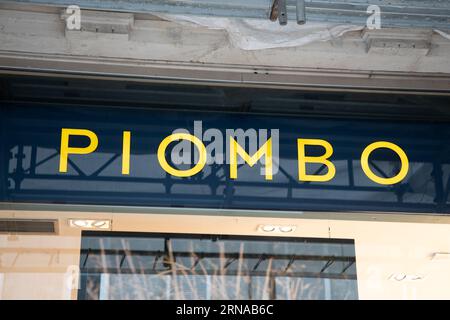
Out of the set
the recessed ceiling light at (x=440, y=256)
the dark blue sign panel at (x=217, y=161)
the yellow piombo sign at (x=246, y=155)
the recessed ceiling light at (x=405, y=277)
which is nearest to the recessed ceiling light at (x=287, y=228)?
the dark blue sign panel at (x=217, y=161)

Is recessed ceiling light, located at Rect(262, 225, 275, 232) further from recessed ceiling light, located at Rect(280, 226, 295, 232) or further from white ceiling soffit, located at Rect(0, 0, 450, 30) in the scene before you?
white ceiling soffit, located at Rect(0, 0, 450, 30)

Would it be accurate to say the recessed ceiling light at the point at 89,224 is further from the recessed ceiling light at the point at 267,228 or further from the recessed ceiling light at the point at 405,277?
the recessed ceiling light at the point at 405,277

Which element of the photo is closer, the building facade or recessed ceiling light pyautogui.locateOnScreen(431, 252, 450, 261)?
the building facade

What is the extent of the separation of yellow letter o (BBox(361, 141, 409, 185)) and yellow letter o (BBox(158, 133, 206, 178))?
1.08 metres

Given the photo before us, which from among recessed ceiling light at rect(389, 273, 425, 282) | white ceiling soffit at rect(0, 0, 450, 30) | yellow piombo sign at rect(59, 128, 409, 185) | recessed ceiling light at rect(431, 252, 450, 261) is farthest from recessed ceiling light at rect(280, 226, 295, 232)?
white ceiling soffit at rect(0, 0, 450, 30)

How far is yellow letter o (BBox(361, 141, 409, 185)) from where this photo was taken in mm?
5441

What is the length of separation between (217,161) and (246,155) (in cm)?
20

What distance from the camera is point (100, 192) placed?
523 cm

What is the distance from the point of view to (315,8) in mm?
4762

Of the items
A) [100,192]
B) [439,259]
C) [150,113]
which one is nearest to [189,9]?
[150,113]

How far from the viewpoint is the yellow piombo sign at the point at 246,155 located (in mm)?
5316

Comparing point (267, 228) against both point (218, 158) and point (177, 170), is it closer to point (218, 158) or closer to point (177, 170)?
point (218, 158)

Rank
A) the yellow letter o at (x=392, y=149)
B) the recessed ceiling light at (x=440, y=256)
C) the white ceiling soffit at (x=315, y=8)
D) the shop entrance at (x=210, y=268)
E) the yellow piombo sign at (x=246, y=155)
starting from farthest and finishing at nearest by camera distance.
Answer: the recessed ceiling light at (x=440, y=256), the yellow letter o at (x=392, y=149), the yellow piombo sign at (x=246, y=155), the shop entrance at (x=210, y=268), the white ceiling soffit at (x=315, y=8)

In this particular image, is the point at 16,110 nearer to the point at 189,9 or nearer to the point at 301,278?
the point at 189,9
